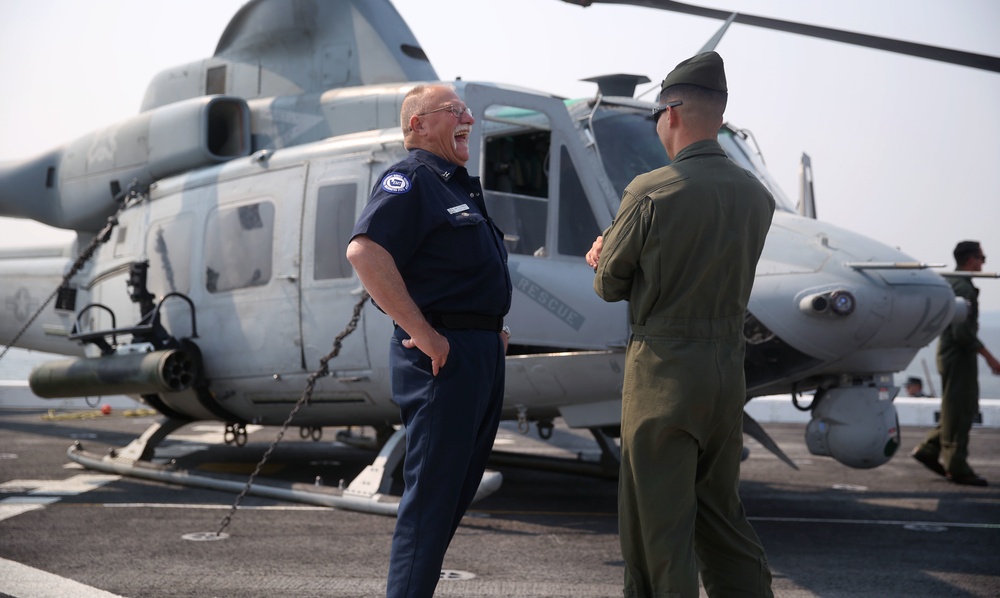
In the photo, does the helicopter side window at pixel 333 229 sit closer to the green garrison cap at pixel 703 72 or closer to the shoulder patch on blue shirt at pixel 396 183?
the shoulder patch on blue shirt at pixel 396 183

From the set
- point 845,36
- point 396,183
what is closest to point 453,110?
point 396,183

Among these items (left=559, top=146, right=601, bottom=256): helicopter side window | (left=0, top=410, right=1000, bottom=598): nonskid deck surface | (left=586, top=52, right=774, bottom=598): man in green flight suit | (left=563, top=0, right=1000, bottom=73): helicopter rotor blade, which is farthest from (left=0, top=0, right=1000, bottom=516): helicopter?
(left=586, top=52, right=774, bottom=598): man in green flight suit

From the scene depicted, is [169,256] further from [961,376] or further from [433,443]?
[961,376]

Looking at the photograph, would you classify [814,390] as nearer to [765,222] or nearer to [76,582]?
[765,222]

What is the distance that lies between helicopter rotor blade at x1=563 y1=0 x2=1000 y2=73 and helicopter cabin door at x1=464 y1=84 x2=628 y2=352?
890 millimetres

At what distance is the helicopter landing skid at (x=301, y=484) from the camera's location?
5680 millimetres

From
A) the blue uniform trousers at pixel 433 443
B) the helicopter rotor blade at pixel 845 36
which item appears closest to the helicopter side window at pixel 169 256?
the helicopter rotor blade at pixel 845 36

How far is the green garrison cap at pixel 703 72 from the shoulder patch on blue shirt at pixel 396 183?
82 cm

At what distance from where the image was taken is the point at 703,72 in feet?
9.20

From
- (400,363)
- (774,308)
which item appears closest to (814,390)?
(774,308)

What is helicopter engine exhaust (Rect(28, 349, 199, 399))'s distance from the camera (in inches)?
257

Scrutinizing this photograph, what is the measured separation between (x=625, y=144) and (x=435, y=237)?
3.22m

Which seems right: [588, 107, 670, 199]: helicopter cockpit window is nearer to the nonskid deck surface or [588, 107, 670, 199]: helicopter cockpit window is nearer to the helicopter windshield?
the helicopter windshield

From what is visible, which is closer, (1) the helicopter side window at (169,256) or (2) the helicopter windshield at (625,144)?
(2) the helicopter windshield at (625,144)
